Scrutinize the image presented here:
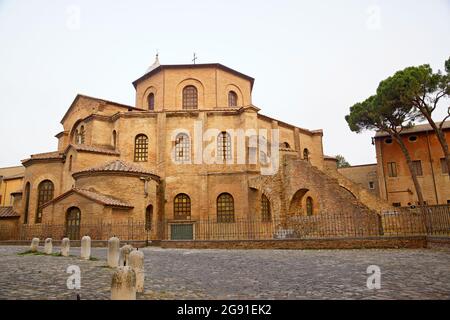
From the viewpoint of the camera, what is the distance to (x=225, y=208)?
2323cm

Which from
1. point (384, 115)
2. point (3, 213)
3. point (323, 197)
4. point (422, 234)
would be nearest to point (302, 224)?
point (323, 197)

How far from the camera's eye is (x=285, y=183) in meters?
18.8

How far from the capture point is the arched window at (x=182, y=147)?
24.4 meters

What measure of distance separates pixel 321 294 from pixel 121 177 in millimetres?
17088

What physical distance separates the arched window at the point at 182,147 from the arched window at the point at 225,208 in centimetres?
387

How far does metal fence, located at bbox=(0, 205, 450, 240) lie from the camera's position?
13516 millimetres

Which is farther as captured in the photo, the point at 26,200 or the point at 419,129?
the point at 419,129

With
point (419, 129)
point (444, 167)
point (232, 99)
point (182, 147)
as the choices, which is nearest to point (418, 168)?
point (444, 167)

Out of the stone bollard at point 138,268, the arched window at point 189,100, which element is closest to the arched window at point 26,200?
the arched window at point 189,100

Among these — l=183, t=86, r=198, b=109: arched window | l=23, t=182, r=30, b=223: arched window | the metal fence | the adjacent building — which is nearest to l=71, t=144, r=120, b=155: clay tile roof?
the metal fence

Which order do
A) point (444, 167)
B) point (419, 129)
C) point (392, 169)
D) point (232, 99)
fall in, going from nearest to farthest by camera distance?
point (232, 99) < point (444, 167) < point (419, 129) < point (392, 169)

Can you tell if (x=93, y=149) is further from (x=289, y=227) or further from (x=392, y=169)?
(x=392, y=169)

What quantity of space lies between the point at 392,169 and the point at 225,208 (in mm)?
18660
